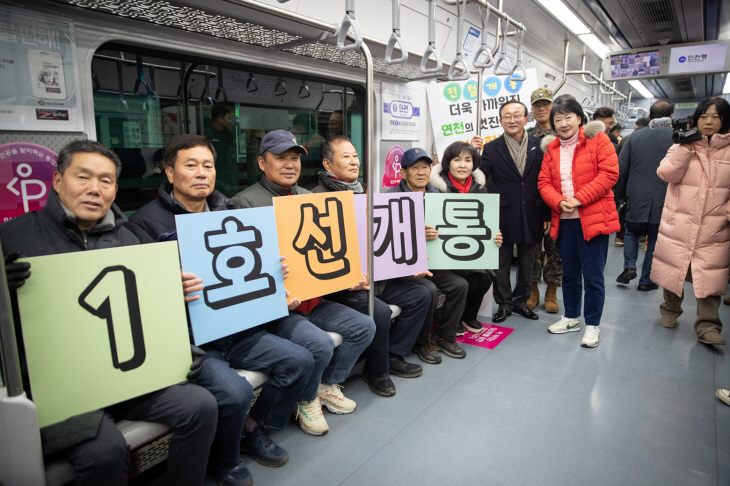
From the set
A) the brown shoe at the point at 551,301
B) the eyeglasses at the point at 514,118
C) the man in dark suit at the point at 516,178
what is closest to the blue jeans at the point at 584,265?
the man in dark suit at the point at 516,178

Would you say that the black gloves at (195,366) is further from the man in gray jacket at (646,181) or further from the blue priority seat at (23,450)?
the man in gray jacket at (646,181)

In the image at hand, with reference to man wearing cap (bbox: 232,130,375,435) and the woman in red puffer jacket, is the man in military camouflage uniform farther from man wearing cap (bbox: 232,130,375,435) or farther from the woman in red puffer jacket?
man wearing cap (bbox: 232,130,375,435)

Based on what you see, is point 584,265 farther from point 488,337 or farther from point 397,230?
point 397,230

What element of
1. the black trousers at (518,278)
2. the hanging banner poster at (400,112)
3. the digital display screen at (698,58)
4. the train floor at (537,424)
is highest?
the digital display screen at (698,58)

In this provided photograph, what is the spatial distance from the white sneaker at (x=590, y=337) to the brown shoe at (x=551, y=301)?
734 millimetres

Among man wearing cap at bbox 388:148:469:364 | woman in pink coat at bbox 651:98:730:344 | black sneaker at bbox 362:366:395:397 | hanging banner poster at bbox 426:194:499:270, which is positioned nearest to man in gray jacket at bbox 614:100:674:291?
woman in pink coat at bbox 651:98:730:344

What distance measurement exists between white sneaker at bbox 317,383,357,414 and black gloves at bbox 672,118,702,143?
9.98 ft

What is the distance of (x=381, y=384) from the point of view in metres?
2.88

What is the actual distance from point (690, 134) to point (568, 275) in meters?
1.34

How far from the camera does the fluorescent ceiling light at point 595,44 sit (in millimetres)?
7650

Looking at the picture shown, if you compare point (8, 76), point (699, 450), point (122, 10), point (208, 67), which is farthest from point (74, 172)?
point (699, 450)

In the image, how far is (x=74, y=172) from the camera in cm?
178

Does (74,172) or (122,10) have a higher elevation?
(122,10)

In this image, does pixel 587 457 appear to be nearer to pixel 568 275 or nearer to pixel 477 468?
pixel 477 468
